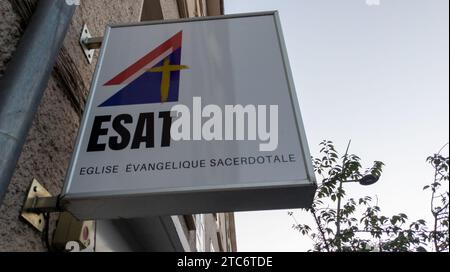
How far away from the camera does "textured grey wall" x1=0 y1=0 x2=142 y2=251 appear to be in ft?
5.37

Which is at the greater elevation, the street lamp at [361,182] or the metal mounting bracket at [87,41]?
the street lamp at [361,182]

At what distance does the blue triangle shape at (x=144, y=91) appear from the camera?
185 centimetres

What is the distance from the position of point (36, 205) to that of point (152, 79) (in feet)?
2.75

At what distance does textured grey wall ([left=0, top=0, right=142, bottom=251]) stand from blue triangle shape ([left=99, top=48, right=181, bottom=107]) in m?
0.38

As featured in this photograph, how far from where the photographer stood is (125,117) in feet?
5.81

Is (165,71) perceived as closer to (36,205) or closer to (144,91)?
(144,91)

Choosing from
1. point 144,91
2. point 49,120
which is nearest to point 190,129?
point 144,91

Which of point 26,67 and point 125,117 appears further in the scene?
point 125,117

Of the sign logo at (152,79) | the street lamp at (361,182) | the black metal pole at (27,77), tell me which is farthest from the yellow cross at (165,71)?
the street lamp at (361,182)

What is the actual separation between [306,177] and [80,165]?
0.98 meters

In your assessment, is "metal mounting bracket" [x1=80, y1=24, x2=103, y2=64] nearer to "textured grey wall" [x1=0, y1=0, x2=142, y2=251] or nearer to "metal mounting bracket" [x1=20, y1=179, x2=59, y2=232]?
"textured grey wall" [x1=0, y1=0, x2=142, y2=251]

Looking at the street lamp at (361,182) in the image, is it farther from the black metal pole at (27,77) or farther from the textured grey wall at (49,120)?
the black metal pole at (27,77)
